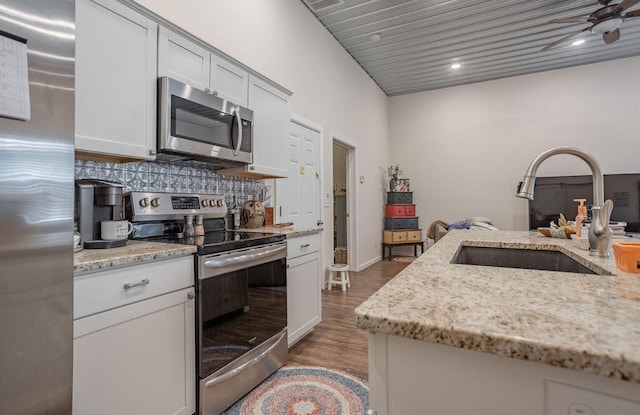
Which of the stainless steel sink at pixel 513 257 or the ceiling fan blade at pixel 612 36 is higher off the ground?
the ceiling fan blade at pixel 612 36

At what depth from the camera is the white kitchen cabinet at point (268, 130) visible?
248 cm

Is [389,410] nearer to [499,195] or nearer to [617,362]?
[617,362]

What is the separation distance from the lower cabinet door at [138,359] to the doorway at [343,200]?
11.5ft

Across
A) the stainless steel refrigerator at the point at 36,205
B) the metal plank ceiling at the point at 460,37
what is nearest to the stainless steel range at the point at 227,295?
the stainless steel refrigerator at the point at 36,205

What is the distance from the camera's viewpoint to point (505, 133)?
6082 mm

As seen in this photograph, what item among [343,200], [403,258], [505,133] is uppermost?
[505,133]

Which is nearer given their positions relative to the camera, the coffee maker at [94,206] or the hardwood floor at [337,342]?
the coffee maker at [94,206]

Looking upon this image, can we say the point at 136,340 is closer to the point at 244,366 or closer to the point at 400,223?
the point at 244,366

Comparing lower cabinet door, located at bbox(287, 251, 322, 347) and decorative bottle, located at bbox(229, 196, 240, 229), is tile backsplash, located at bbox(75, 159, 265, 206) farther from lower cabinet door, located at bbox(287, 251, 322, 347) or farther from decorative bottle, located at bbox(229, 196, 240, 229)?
lower cabinet door, located at bbox(287, 251, 322, 347)

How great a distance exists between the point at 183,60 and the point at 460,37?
4.17m

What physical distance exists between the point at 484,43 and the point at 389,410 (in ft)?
18.1

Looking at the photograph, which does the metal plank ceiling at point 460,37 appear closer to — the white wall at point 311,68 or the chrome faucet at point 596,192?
the white wall at point 311,68

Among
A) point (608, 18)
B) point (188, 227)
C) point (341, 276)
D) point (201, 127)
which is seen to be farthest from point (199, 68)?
point (608, 18)

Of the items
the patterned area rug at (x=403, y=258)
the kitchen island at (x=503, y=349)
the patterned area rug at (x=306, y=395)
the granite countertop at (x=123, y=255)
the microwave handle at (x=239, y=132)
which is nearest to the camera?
the kitchen island at (x=503, y=349)
